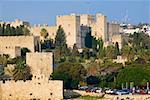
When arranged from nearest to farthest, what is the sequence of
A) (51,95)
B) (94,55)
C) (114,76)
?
(51,95) → (114,76) → (94,55)

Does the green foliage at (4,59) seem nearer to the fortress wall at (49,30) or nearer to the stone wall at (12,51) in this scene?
the stone wall at (12,51)

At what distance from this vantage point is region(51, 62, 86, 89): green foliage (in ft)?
109

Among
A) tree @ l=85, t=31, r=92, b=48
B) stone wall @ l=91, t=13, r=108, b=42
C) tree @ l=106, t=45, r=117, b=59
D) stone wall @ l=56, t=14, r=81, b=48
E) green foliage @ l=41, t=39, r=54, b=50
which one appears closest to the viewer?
tree @ l=106, t=45, r=117, b=59

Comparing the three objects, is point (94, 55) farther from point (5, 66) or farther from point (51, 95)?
point (51, 95)

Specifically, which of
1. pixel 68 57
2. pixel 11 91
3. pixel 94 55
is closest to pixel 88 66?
pixel 68 57

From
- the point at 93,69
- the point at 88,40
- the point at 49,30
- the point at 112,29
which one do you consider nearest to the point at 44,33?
the point at 49,30

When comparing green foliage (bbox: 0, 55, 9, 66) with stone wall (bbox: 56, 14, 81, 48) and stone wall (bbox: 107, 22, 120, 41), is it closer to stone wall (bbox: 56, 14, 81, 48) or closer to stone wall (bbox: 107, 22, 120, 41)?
stone wall (bbox: 56, 14, 81, 48)

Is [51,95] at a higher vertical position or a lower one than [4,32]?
lower

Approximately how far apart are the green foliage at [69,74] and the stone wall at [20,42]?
6546mm

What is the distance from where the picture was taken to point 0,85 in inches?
1090

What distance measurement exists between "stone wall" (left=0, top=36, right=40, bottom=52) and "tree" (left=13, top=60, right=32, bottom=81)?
6.13m

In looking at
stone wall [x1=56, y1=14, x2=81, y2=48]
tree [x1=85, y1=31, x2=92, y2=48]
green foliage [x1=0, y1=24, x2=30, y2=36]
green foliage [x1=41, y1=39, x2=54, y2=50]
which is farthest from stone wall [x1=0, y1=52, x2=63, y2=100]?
tree [x1=85, y1=31, x2=92, y2=48]

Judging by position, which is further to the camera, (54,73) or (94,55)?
(94,55)

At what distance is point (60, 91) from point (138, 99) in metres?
3.00
